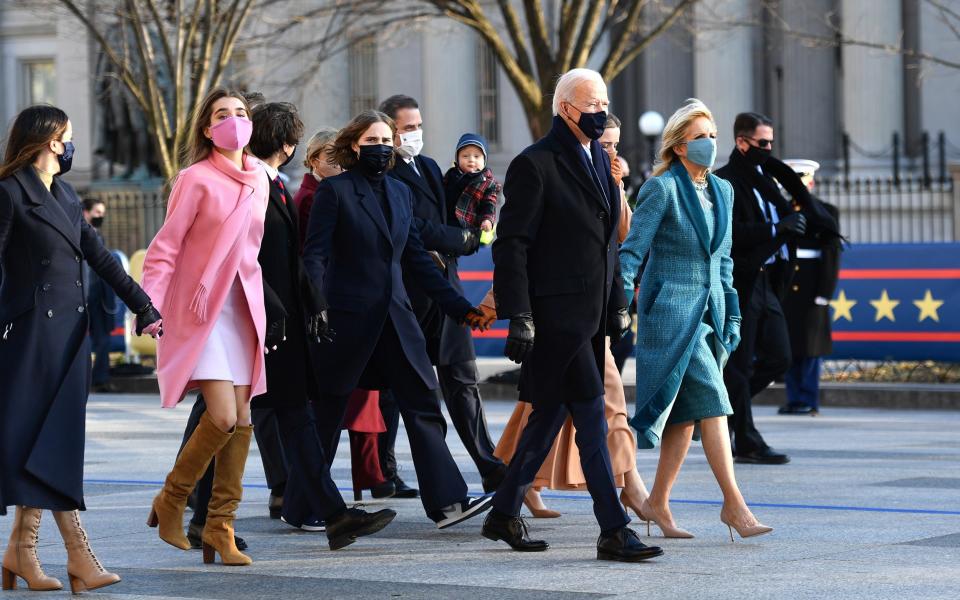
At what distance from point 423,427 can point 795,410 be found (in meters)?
7.84

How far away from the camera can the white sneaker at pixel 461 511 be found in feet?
27.6

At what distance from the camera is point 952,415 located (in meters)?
15.8

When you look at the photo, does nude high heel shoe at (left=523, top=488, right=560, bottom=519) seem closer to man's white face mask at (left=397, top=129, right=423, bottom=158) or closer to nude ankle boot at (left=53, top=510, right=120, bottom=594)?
man's white face mask at (left=397, top=129, right=423, bottom=158)

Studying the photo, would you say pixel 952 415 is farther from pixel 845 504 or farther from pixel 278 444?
pixel 278 444

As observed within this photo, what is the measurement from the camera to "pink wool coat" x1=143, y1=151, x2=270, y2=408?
24.5 ft

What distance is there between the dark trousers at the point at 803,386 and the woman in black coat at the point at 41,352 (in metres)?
9.22

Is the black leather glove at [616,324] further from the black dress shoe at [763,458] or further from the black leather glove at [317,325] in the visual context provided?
the black dress shoe at [763,458]

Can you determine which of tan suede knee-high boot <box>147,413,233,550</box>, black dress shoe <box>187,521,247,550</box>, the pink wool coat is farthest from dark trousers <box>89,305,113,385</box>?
the pink wool coat

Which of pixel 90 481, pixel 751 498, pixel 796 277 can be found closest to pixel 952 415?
pixel 796 277

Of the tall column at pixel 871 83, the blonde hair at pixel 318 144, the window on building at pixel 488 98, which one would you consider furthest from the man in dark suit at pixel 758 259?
the window on building at pixel 488 98

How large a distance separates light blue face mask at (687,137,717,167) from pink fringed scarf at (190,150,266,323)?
6.16 feet

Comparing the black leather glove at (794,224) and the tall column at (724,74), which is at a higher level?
the tall column at (724,74)

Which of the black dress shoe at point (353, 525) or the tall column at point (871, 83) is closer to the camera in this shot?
the black dress shoe at point (353, 525)

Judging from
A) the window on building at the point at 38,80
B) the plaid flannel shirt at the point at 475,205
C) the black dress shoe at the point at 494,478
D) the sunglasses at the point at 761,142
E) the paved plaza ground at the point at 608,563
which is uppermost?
the window on building at the point at 38,80
